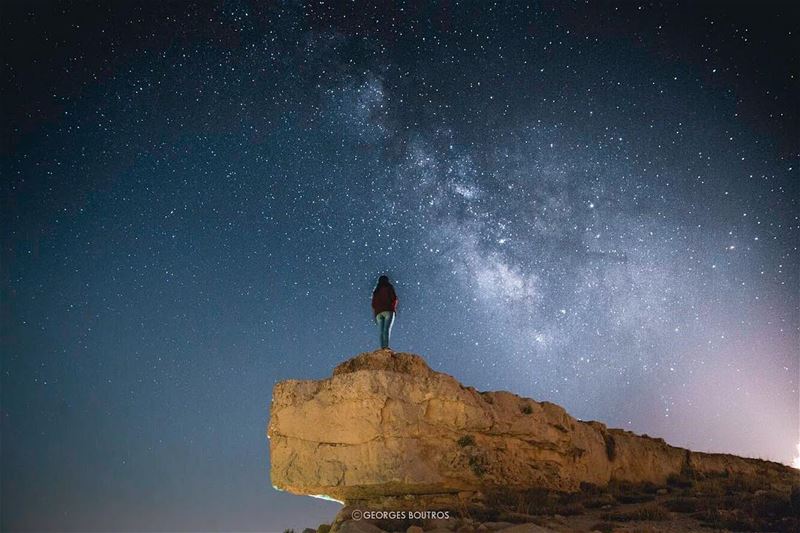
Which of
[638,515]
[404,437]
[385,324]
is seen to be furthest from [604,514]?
[385,324]

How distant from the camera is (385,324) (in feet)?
50.3

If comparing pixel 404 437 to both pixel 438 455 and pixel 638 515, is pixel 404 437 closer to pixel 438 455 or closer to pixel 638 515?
pixel 438 455

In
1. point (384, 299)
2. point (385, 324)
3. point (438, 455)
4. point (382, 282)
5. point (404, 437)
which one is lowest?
point (438, 455)

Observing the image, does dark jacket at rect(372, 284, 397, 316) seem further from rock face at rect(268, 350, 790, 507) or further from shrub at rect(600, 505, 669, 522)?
shrub at rect(600, 505, 669, 522)

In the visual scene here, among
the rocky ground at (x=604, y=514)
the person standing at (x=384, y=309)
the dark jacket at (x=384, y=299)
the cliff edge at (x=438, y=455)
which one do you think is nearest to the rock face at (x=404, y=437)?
the cliff edge at (x=438, y=455)

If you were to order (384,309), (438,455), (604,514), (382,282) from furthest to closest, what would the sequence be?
1. (382,282)
2. (384,309)
3. (438,455)
4. (604,514)

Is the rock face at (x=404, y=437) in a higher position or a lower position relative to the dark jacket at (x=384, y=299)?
lower

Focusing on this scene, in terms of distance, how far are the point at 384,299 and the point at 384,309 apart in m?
0.27

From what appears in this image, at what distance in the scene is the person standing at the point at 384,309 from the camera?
50.1 ft

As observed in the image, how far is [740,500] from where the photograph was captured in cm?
1376

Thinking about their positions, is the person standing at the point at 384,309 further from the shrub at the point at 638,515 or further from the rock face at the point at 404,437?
the shrub at the point at 638,515

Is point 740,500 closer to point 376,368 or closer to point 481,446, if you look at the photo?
point 481,446

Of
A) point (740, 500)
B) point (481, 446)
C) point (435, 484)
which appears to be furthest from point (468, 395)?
point (740, 500)

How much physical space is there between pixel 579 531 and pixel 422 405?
407cm
